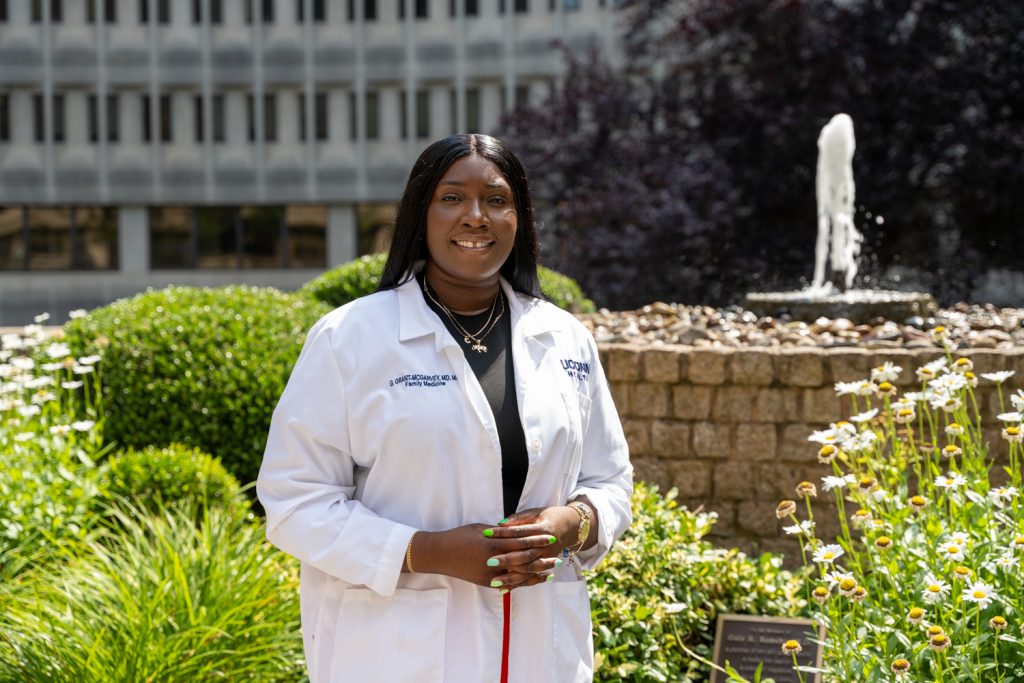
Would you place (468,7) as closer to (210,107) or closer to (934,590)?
(210,107)

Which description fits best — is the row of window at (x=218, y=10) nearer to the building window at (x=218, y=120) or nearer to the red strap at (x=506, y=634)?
the building window at (x=218, y=120)

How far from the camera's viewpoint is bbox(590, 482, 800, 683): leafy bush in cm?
413

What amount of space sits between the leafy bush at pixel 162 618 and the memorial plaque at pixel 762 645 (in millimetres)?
1532

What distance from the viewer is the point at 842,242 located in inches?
463

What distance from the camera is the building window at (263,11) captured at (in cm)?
3189

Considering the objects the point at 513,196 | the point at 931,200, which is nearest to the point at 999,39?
the point at 931,200

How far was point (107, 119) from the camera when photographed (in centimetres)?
3178

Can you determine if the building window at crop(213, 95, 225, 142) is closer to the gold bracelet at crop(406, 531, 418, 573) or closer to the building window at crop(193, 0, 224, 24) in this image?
the building window at crop(193, 0, 224, 24)

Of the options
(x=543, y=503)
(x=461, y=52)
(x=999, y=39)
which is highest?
(x=461, y=52)

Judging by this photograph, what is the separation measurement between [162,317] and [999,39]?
59.3 feet

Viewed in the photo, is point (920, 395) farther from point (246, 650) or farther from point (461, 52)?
point (461, 52)

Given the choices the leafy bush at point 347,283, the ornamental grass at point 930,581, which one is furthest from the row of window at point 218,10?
the ornamental grass at point 930,581

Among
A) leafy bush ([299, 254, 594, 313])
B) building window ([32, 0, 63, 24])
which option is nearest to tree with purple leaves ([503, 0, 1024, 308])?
leafy bush ([299, 254, 594, 313])

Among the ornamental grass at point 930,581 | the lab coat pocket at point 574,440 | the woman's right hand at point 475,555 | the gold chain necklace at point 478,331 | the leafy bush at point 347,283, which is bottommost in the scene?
the ornamental grass at point 930,581
